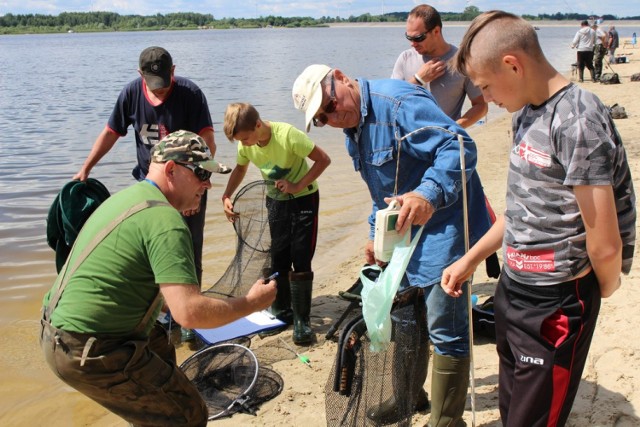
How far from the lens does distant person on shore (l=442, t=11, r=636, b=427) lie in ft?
6.93

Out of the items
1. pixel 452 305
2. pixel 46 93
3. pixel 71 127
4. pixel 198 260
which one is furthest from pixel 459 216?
pixel 46 93

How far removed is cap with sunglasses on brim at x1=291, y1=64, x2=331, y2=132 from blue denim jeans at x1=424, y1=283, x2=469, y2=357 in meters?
1.04

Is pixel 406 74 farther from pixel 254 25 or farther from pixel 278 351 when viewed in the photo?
pixel 254 25

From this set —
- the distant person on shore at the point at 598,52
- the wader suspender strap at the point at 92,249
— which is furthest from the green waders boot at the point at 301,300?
the distant person on shore at the point at 598,52

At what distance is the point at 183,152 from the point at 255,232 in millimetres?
2627

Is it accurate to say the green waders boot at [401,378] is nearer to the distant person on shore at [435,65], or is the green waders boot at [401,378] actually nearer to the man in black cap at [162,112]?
the distant person on shore at [435,65]

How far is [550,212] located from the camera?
7.44 ft

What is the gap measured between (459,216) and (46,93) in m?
23.9

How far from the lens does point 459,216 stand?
322 centimetres

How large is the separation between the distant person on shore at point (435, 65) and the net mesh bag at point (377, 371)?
2018mm

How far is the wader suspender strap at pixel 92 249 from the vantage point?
8.81 feet

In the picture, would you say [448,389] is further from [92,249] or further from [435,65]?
[435,65]

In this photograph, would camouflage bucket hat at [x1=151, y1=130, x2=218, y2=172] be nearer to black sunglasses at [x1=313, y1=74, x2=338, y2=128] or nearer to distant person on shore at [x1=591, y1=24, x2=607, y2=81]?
black sunglasses at [x1=313, y1=74, x2=338, y2=128]

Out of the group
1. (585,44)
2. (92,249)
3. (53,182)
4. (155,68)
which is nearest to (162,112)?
(155,68)
